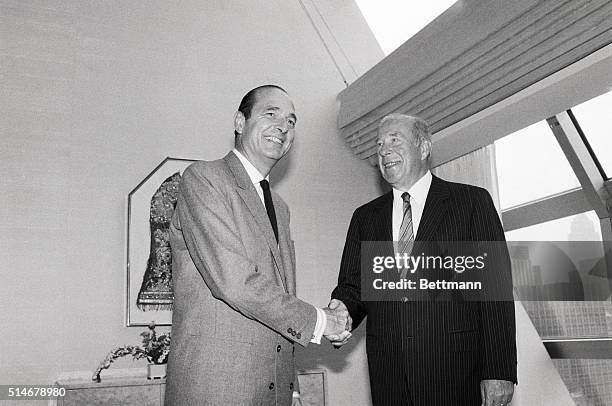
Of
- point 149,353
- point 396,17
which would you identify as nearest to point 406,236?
point 149,353

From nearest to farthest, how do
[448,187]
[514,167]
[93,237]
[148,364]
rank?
[448,187] < [148,364] < [93,237] < [514,167]

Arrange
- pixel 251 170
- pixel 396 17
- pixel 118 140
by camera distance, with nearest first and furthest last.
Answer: pixel 251 170 → pixel 118 140 → pixel 396 17

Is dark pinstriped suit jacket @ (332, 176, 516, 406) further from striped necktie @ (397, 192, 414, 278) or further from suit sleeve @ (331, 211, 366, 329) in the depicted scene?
suit sleeve @ (331, 211, 366, 329)

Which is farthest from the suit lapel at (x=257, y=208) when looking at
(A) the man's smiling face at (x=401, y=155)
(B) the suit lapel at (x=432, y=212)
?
(A) the man's smiling face at (x=401, y=155)

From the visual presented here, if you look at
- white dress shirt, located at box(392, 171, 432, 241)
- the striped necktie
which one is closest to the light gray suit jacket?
the striped necktie

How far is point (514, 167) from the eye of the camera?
541 centimetres

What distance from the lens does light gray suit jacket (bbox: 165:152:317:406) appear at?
6.84 ft

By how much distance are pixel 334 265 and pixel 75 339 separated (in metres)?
2.15

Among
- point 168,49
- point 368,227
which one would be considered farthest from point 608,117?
→ point 168,49

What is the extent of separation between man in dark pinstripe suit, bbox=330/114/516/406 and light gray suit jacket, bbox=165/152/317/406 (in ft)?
1.43

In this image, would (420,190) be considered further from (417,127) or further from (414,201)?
(417,127)

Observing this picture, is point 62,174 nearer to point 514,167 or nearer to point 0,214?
point 0,214

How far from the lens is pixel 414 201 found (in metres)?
2.82

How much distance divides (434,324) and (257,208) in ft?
2.76
